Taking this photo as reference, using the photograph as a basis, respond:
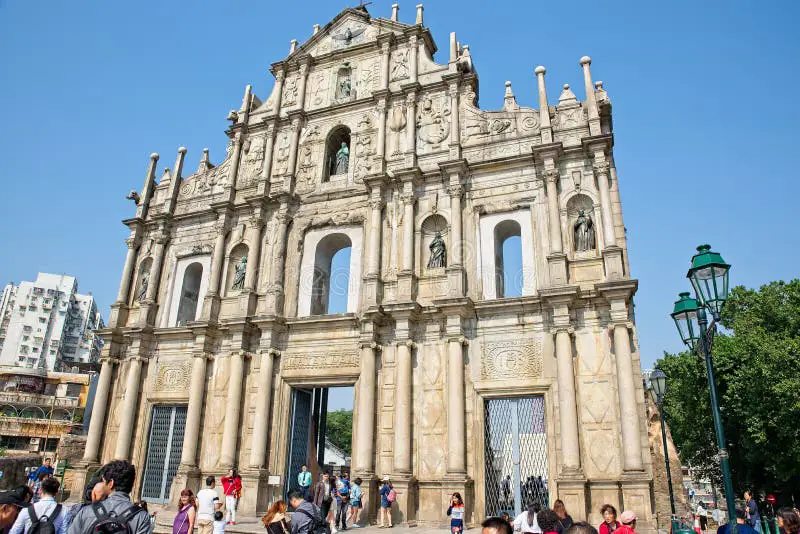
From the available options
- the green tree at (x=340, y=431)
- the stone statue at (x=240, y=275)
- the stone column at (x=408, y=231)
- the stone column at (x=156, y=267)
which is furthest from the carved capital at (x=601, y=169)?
the green tree at (x=340, y=431)

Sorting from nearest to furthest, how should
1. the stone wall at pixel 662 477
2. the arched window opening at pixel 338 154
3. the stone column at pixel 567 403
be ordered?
the stone column at pixel 567 403 < the stone wall at pixel 662 477 < the arched window opening at pixel 338 154

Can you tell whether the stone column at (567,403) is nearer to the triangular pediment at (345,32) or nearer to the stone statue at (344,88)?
the stone statue at (344,88)

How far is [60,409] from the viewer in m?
53.2

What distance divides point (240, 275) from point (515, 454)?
10843mm

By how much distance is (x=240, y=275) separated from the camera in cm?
1958

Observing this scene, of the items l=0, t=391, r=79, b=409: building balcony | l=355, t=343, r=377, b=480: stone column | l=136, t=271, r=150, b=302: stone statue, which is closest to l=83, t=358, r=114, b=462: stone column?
l=136, t=271, r=150, b=302: stone statue

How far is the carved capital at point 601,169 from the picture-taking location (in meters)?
16.1

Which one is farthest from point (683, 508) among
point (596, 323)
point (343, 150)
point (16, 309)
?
point (16, 309)

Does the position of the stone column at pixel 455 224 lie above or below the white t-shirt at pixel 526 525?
above

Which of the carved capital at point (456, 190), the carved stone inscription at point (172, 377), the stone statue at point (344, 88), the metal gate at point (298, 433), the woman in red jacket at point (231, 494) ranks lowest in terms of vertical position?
the woman in red jacket at point (231, 494)

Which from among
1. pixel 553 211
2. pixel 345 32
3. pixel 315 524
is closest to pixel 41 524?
pixel 315 524

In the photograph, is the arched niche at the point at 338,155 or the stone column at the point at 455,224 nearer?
the stone column at the point at 455,224

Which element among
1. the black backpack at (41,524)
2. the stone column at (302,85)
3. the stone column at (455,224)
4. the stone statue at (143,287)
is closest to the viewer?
the black backpack at (41,524)

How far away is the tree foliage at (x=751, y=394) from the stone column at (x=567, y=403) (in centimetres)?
1073
